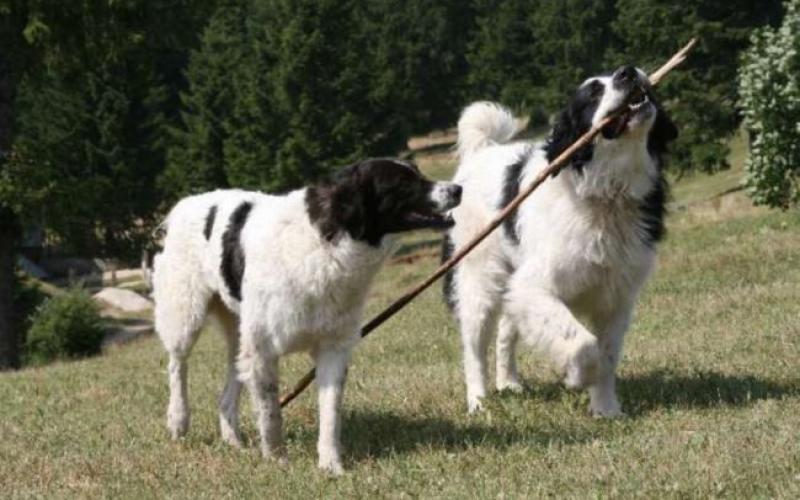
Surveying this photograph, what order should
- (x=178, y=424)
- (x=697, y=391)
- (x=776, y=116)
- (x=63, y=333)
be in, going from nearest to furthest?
(x=697, y=391)
(x=178, y=424)
(x=776, y=116)
(x=63, y=333)

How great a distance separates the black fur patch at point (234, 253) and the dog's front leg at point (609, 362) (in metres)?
2.49

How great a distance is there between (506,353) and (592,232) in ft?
6.64

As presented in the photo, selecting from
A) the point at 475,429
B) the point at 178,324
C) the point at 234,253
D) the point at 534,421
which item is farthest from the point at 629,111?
the point at 178,324

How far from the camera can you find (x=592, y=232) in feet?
25.5

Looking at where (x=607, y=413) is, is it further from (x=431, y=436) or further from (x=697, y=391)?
(x=431, y=436)

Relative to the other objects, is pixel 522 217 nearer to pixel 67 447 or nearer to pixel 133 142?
pixel 67 447

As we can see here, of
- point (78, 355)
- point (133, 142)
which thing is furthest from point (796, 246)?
point (133, 142)

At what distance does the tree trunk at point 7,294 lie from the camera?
2222 centimetres

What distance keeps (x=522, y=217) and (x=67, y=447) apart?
3748 mm

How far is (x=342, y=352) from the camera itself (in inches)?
277

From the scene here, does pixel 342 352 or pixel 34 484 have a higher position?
pixel 342 352

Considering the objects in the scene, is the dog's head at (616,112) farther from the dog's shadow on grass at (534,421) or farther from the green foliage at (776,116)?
the green foliage at (776,116)

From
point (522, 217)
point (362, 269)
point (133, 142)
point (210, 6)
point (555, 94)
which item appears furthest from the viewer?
point (555, 94)

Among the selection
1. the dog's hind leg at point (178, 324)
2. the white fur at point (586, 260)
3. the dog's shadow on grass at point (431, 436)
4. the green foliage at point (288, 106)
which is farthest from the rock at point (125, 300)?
the white fur at point (586, 260)
